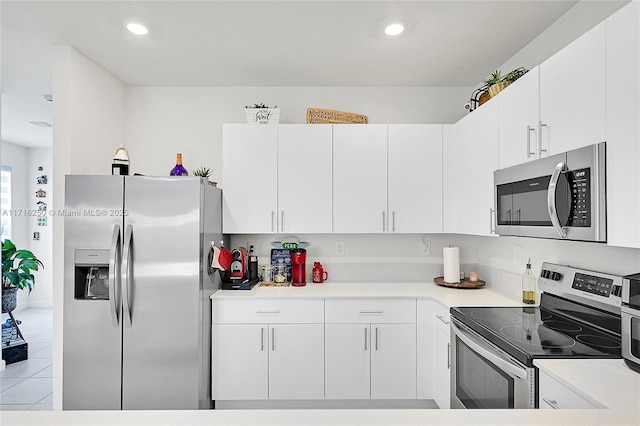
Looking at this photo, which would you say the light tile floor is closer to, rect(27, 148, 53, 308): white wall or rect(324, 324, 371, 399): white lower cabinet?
rect(27, 148, 53, 308): white wall

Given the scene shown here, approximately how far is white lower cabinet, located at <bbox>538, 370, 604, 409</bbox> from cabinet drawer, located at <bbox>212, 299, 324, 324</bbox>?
1.49 meters

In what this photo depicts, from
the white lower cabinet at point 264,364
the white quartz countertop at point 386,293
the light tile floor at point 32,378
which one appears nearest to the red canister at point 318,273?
the white quartz countertop at point 386,293

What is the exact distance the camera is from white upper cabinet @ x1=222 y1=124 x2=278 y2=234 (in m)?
2.94

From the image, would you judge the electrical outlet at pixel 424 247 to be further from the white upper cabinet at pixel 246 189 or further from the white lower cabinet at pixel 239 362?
the white lower cabinet at pixel 239 362

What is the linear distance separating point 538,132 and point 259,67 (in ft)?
6.40

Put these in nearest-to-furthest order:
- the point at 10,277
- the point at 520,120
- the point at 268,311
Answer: the point at 520,120
the point at 268,311
the point at 10,277

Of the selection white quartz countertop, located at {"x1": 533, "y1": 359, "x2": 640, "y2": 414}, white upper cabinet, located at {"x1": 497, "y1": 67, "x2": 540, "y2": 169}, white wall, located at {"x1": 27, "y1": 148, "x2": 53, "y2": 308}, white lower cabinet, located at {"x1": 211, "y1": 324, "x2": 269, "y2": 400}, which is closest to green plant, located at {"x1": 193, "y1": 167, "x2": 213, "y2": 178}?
white lower cabinet, located at {"x1": 211, "y1": 324, "x2": 269, "y2": 400}

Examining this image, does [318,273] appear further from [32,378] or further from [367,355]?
[32,378]

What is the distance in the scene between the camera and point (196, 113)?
3299 millimetres

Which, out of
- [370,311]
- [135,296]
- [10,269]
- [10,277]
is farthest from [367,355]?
Answer: [10,269]

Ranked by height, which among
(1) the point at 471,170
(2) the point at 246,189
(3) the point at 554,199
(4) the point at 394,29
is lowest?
(3) the point at 554,199

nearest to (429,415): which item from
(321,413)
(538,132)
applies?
(321,413)

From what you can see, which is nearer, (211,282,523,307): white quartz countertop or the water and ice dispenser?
the water and ice dispenser

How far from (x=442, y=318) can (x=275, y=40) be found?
2.05 m
